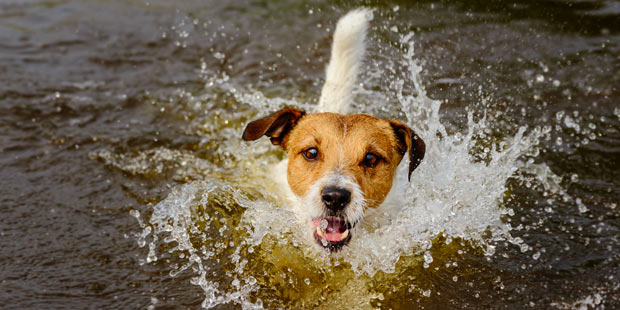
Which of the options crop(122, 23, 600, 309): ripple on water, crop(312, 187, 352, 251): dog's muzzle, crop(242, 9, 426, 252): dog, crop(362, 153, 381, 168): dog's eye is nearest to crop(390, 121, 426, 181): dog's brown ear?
crop(242, 9, 426, 252): dog

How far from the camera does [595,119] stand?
5.34 metres

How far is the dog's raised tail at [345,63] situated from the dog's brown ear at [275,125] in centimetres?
85

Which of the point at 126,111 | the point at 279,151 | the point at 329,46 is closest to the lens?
the point at 279,151

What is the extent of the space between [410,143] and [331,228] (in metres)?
0.75

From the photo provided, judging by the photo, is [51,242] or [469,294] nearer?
[469,294]

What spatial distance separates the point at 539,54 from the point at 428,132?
8.44 ft

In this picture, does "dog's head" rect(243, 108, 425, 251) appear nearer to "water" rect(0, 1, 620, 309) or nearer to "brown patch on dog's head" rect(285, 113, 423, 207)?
"brown patch on dog's head" rect(285, 113, 423, 207)

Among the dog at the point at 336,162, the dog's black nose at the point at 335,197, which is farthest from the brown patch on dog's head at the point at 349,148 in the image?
the dog's black nose at the point at 335,197

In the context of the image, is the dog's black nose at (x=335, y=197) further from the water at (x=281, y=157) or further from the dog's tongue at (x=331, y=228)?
the water at (x=281, y=157)

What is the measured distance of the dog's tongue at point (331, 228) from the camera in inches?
137

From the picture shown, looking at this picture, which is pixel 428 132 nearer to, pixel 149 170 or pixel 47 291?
pixel 149 170

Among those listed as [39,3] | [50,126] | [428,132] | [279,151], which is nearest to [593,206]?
[428,132]

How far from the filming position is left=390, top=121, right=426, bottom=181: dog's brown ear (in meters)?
3.63

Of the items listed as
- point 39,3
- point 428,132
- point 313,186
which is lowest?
point 39,3
